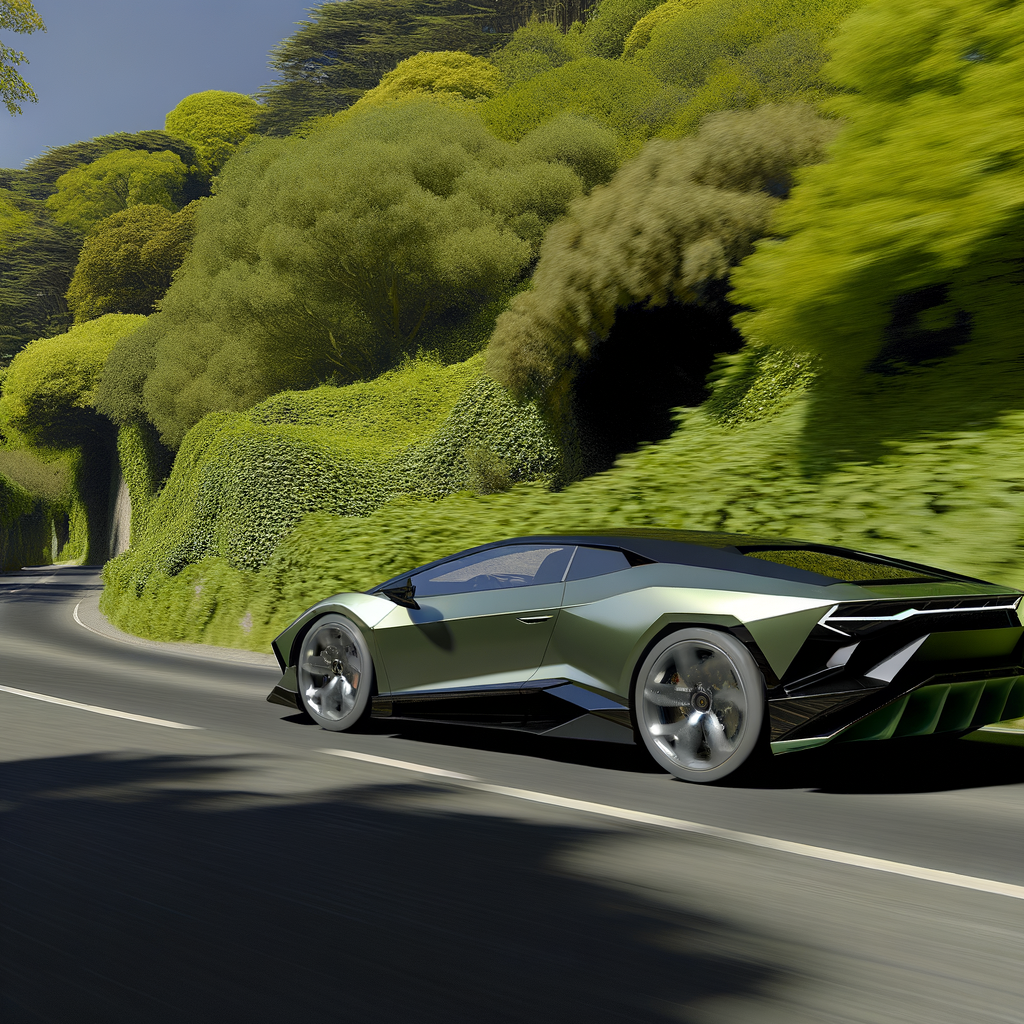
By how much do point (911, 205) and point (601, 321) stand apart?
9102mm

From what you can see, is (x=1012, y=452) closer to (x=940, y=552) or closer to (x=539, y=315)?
(x=940, y=552)

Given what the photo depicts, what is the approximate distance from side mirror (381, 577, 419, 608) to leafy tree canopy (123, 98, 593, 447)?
24488 mm

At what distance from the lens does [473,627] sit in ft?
20.0

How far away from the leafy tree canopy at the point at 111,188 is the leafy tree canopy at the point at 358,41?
12683 millimetres

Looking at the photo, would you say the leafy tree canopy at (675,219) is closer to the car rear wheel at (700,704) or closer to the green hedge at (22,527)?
the car rear wheel at (700,704)

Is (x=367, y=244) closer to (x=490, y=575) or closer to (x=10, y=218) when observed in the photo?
(x=490, y=575)

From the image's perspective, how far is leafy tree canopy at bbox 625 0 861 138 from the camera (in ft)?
102

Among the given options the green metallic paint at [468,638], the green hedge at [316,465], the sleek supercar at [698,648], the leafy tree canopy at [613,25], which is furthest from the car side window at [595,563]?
the leafy tree canopy at [613,25]

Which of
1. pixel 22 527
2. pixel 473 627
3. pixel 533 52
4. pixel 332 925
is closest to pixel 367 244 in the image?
pixel 533 52

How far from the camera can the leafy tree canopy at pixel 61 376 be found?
5116cm

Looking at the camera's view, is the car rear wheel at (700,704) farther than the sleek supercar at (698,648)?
Yes

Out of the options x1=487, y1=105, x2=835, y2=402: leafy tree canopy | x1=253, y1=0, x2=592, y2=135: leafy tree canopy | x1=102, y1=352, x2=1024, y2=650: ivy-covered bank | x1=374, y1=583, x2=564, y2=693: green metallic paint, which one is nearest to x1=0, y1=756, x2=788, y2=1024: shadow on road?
x1=374, y1=583, x2=564, y2=693: green metallic paint

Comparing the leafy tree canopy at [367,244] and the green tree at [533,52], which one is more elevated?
the green tree at [533,52]

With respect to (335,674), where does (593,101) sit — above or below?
above
